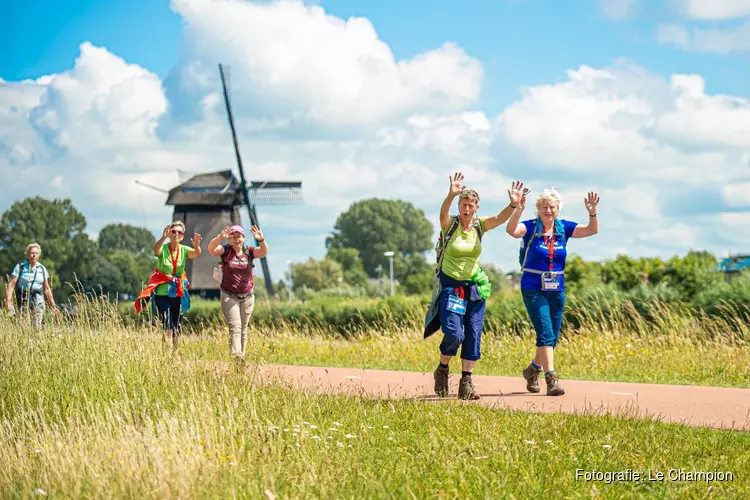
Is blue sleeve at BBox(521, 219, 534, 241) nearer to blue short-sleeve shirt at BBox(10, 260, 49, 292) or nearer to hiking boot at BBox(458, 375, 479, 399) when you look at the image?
hiking boot at BBox(458, 375, 479, 399)

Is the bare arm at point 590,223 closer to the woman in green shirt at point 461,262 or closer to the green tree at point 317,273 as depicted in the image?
the woman in green shirt at point 461,262

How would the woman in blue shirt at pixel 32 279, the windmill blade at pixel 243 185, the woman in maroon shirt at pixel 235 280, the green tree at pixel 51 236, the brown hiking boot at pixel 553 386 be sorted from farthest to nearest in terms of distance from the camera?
the green tree at pixel 51 236 → the windmill blade at pixel 243 185 → the woman in blue shirt at pixel 32 279 → the woman in maroon shirt at pixel 235 280 → the brown hiking boot at pixel 553 386

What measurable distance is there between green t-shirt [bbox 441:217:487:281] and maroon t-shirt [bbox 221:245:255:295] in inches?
136

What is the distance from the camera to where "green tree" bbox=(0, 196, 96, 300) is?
3059 inches

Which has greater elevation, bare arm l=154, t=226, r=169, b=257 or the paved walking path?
bare arm l=154, t=226, r=169, b=257

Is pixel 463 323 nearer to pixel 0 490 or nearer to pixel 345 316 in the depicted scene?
pixel 0 490

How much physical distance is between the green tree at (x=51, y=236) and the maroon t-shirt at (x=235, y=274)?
6774 centimetres

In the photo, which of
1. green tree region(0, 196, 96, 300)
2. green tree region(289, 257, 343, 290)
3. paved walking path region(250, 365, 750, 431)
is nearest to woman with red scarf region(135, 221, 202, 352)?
paved walking path region(250, 365, 750, 431)

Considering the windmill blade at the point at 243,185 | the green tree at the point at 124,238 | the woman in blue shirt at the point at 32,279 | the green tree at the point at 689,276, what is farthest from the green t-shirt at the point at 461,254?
the green tree at the point at 124,238

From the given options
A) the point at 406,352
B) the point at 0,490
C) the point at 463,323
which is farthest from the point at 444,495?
the point at 406,352

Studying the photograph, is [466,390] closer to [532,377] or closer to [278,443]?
[532,377]

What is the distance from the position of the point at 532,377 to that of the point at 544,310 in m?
0.86

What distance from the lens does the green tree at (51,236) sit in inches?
3059

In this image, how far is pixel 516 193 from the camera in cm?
857
